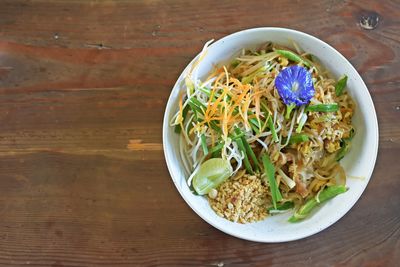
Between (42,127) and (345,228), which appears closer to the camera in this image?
(345,228)

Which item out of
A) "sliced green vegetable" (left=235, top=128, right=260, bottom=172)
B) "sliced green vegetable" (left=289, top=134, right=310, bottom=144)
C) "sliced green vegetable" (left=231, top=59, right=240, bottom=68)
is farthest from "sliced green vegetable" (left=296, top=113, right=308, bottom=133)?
"sliced green vegetable" (left=231, top=59, right=240, bottom=68)

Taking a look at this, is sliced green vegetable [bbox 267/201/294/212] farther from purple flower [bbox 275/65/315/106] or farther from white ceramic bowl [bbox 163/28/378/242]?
purple flower [bbox 275/65/315/106]

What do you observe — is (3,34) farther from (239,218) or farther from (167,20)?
(239,218)

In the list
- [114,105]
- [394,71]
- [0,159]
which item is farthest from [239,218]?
[0,159]

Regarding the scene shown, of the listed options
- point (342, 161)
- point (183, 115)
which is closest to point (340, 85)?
point (342, 161)

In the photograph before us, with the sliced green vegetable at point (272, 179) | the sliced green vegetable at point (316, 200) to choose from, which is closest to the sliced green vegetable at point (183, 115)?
the sliced green vegetable at point (272, 179)

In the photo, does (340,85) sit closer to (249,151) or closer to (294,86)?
(294,86)
